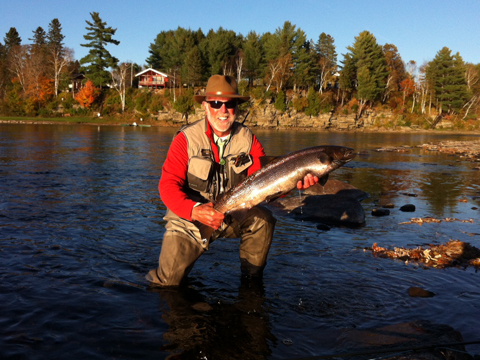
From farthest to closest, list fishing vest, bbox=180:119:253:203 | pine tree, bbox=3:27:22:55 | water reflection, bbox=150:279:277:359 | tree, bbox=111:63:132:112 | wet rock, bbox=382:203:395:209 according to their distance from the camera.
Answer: pine tree, bbox=3:27:22:55 → tree, bbox=111:63:132:112 → wet rock, bbox=382:203:395:209 → fishing vest, bbox=180:119:253:203 → water reflection, bbox=150:279:277:359

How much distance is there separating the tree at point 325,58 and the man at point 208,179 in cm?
8339

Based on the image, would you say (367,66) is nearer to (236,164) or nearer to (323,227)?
(323,227)

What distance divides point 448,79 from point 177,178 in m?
85.4

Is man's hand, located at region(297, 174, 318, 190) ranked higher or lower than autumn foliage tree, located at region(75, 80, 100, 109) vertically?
lower

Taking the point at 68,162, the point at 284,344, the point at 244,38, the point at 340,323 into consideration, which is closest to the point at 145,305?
the point at 284,344

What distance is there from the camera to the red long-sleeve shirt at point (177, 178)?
4762 millimetres

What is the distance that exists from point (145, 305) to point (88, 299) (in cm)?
78

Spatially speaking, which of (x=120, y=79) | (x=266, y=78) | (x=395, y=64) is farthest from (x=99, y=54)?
(x=395, y=64)

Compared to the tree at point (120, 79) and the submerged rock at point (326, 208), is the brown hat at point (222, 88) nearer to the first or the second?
the submerged rock at point (326, 208)

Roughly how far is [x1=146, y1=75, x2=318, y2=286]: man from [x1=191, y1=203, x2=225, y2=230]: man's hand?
0.10 m

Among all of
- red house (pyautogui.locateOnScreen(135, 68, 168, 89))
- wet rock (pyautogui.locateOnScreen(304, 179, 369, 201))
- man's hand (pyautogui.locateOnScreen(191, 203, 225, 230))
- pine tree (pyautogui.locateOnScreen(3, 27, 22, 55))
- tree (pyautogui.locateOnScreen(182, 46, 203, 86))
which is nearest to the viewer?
man's hand (pyautogui.locateOnScreen(191, 203, 225, 230))

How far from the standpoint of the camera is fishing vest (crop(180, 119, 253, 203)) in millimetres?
5121

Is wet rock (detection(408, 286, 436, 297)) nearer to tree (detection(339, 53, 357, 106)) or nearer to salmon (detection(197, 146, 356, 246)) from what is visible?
salmon (detection(197, 146, 356, 246))

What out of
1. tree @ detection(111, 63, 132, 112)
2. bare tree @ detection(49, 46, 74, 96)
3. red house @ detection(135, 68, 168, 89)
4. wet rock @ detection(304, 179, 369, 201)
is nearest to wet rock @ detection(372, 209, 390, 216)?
wet rock @ detection(304, 179, 369, 201)
